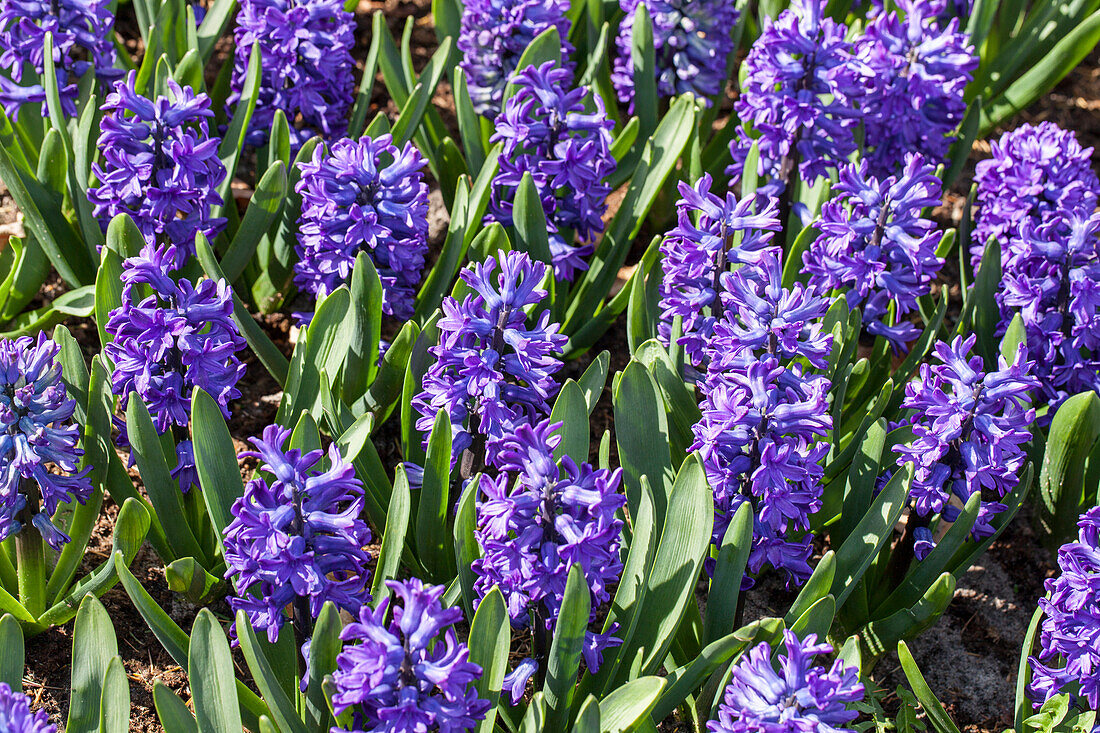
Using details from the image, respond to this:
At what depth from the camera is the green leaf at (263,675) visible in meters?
2.00

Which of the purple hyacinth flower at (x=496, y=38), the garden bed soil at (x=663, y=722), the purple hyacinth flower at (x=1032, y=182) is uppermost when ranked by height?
the purple hyacinth flower at (x=496, y=38)

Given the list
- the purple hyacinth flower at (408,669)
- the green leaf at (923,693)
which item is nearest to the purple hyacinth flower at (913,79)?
the green leaf at (923,693)

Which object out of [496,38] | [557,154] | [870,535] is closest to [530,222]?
[557,154]

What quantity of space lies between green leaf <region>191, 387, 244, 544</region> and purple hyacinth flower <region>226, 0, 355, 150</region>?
135 centimetres

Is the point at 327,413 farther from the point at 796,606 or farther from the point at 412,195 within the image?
the point at 796,606

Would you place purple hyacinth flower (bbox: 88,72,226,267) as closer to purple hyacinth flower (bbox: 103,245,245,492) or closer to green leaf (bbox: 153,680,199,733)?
purple hyacinth flower (bbox: 103,245,245,492)

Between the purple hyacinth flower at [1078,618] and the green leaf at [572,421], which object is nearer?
the purple hyacinth flower at [1078,618]

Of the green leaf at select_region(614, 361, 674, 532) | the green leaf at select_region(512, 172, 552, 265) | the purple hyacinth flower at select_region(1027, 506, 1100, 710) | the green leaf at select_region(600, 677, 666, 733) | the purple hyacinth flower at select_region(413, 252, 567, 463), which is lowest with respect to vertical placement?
the green leaf at select_region(600, 677, 666, 733)

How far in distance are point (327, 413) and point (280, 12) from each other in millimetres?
1375

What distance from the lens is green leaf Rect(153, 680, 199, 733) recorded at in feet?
6.61

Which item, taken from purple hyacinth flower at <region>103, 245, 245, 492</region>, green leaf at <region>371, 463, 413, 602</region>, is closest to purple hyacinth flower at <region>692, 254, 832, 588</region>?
green leaf at <region>371, 463, 413, 602</region>

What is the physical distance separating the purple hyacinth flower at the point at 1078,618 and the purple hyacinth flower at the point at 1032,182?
1.05m

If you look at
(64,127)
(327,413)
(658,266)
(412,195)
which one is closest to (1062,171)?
(658,266)

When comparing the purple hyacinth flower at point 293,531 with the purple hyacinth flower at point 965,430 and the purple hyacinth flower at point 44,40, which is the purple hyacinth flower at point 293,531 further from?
A: the purple hyacinth flower at point 44,40
